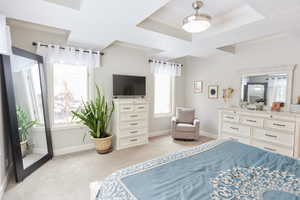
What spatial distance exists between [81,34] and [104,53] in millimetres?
904

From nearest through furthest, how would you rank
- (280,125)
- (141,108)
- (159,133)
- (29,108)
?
(29,108)
(280,125)
(141,108)
(159,133)

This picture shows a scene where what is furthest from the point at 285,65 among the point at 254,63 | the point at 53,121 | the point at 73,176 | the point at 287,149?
the point at 53,121

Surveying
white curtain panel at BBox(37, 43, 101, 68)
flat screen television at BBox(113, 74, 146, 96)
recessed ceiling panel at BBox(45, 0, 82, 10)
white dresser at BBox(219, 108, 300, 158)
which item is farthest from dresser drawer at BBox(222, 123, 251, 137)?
recessed ceiling panel at BBox(45, 0, 82, 10)

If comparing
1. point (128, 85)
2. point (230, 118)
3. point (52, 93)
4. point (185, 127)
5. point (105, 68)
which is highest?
point (105, 68)

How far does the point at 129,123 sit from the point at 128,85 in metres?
0.91

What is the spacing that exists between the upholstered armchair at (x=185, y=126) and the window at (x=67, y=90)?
2284 mm

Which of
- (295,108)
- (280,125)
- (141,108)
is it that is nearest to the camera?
(280,125)

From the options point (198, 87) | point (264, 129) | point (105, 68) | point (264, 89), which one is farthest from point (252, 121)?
point (105, 68)

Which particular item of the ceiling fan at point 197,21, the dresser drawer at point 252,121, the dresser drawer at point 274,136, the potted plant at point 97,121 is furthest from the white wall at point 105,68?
the dresser drawer at point 274,136

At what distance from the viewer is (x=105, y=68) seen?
10.9 ft

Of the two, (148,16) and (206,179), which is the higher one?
(148,16)

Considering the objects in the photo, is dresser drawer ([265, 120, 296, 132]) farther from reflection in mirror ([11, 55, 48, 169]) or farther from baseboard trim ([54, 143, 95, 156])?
reflection in mirror ([11, 55, 48, 169])

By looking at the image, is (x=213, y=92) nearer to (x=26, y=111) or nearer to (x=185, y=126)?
(x=185, y=126)

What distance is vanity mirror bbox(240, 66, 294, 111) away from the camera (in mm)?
2863
